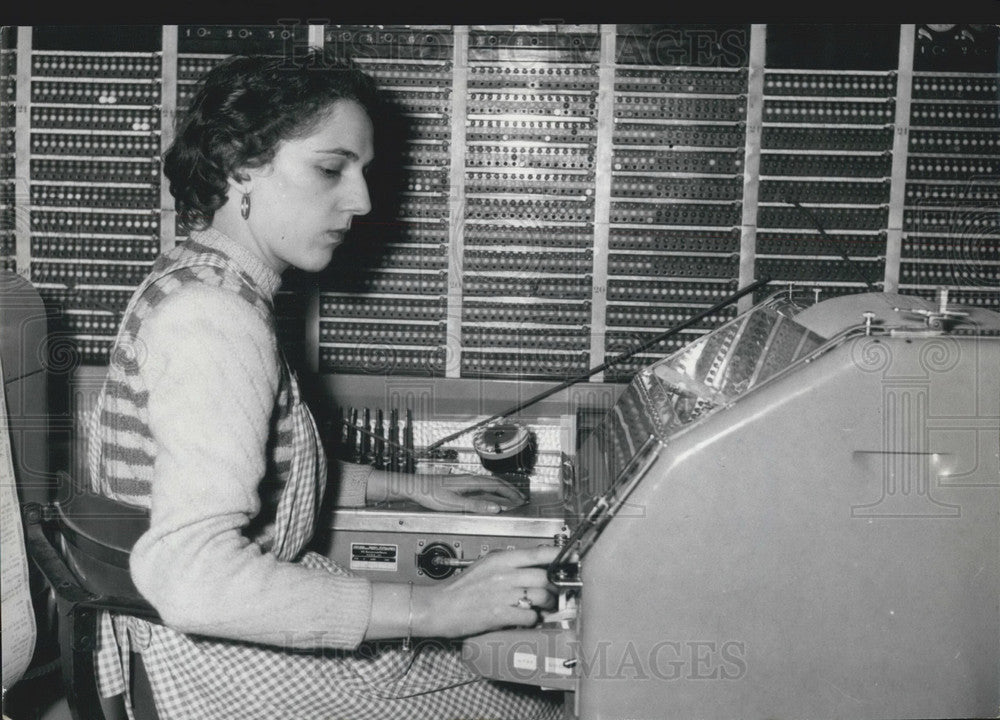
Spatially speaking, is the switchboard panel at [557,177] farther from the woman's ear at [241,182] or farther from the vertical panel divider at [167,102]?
the woman's ear at [241,182]

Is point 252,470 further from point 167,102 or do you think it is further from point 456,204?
point 167,102

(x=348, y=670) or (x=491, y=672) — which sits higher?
(x=491, y=672)

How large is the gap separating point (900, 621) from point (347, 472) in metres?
1.26

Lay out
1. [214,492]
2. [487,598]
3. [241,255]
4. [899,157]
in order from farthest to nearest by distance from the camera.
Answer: [899,157] → [241,255] → [487,598] → [214,492]

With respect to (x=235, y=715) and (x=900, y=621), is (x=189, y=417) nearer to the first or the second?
(x=235, y=715)

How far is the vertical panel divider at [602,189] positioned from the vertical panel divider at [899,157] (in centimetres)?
91

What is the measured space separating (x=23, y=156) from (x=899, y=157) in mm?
2915

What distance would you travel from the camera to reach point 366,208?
4.86ft

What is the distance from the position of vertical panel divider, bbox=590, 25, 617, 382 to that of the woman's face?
1.24 meters

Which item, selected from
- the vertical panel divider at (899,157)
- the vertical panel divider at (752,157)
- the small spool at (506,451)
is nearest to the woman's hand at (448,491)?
the small spool at (506,451)

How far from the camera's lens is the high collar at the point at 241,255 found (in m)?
1.40

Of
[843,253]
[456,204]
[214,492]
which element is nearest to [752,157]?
[843,253]

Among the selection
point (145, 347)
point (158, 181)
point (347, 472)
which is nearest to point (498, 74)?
point (158, 181)

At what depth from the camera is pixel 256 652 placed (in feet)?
4.66
